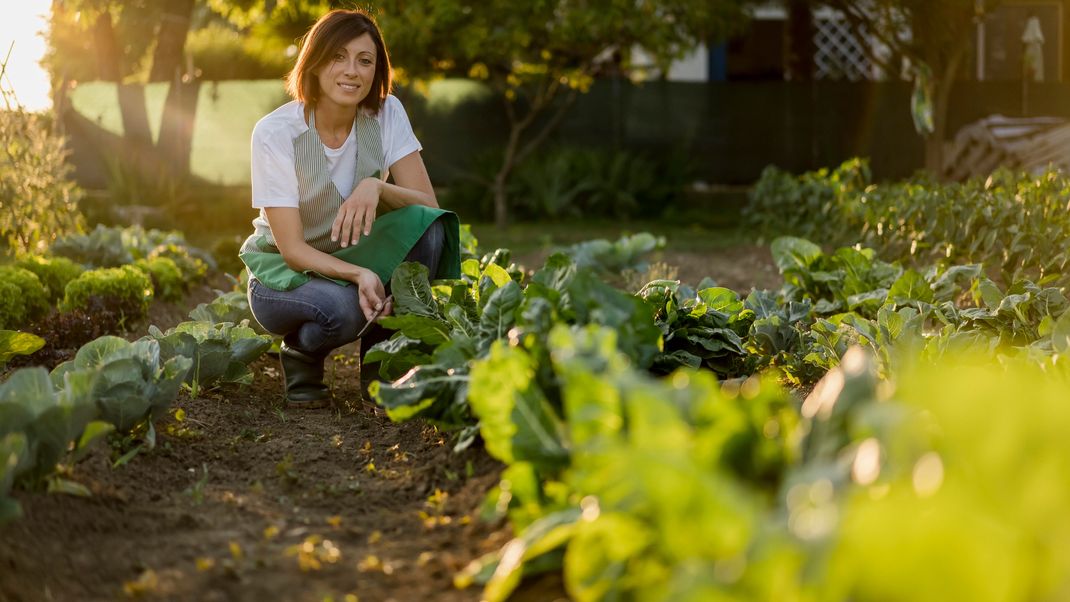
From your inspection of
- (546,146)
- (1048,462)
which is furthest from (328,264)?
(546,146)

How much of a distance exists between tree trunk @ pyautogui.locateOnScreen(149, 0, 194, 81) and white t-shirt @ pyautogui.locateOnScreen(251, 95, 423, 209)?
325 inches

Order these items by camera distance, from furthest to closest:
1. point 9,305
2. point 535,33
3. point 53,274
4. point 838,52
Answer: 1. point 838,52
2. point 535,33
3. point 53,274
4. point 9,305

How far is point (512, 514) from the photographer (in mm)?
2270

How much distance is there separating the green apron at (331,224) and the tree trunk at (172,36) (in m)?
8.33

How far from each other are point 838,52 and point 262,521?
1549 cm

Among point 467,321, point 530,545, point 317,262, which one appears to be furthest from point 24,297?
point 530,545

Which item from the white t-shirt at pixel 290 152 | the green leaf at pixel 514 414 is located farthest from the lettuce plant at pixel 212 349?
the green leaf at pixel 514 414

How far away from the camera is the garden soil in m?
2.26

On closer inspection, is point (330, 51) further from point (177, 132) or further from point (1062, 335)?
point (177, 132)

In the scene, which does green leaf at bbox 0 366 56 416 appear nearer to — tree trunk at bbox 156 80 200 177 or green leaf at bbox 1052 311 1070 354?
green leaf at bbox 1052 311 1070 354

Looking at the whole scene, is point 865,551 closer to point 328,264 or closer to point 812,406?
point 812,406

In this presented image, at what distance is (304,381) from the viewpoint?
419cm

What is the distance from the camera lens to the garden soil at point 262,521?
88.8 inches

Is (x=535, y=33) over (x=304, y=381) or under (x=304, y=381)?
over
